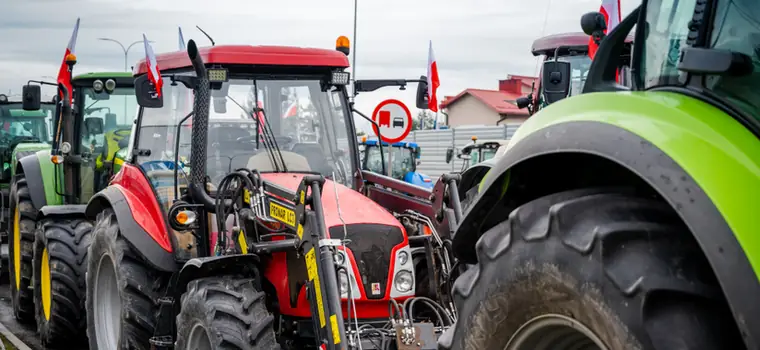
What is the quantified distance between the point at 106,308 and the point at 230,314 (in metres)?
2.65

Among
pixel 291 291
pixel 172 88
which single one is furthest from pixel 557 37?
pixel 291 291

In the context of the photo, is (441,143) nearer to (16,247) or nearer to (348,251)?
(16,247)

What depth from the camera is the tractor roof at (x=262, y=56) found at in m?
6.26

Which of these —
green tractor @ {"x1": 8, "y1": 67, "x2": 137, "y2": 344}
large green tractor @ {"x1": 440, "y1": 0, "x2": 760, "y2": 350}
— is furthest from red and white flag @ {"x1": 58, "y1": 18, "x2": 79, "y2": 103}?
large green tractor @ {"x1": 440, "y1": 0, "x2": 760, "y2": 350}

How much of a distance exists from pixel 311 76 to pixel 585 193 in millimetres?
4393

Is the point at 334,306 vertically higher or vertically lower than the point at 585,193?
lower

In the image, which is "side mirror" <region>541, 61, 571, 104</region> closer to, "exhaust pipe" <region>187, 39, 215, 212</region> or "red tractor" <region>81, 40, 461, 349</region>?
"red tractor" <region>81, 40, 461, 349</region>

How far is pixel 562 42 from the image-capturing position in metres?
12.8

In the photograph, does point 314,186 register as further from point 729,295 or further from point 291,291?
point 729,295

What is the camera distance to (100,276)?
7387mm

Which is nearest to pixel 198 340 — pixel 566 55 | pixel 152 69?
pixel 152 69

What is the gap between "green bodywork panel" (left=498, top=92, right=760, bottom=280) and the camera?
2.00 m

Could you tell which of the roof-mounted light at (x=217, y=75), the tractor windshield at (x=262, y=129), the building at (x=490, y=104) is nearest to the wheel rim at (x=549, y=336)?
the tractor windshield at (x=262, y=129)

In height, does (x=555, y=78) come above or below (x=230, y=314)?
above
